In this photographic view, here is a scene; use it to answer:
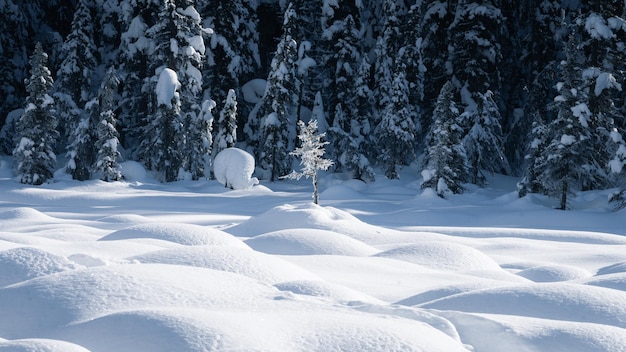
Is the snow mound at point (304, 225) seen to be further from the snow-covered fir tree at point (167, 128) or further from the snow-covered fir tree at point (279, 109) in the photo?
the snow-covered fir tree at point (279, 109)

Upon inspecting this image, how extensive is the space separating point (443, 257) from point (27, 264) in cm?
684

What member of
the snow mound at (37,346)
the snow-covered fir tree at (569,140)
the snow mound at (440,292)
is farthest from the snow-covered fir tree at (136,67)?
the snow mound at (37,346)

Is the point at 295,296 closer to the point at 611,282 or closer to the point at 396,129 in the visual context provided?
the point at 611,282

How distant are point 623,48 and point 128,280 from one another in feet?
105

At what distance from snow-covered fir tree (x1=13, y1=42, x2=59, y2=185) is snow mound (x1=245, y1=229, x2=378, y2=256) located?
1837cm

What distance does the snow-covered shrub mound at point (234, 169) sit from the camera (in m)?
27.0

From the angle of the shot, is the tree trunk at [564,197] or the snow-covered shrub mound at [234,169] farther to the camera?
the snow-covered shrub mound at [234,169]

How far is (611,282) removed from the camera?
6.93 metres

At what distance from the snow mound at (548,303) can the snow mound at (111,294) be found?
212 cm

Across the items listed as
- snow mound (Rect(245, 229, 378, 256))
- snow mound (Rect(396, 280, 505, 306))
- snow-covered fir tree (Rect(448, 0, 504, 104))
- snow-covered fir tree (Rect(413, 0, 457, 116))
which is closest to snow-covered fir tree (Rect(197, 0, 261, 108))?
snow-covered fir tree (Rect(413, 0, 457, 116))

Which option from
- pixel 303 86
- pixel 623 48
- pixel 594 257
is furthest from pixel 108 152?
pixel 623 48

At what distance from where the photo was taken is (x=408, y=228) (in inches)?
700

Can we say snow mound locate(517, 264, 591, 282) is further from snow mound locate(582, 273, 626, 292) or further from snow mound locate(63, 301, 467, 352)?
snow mound locate(63, 301, 467, 352)

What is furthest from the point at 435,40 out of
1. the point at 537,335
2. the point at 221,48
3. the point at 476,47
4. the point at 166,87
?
the point at 537,335
